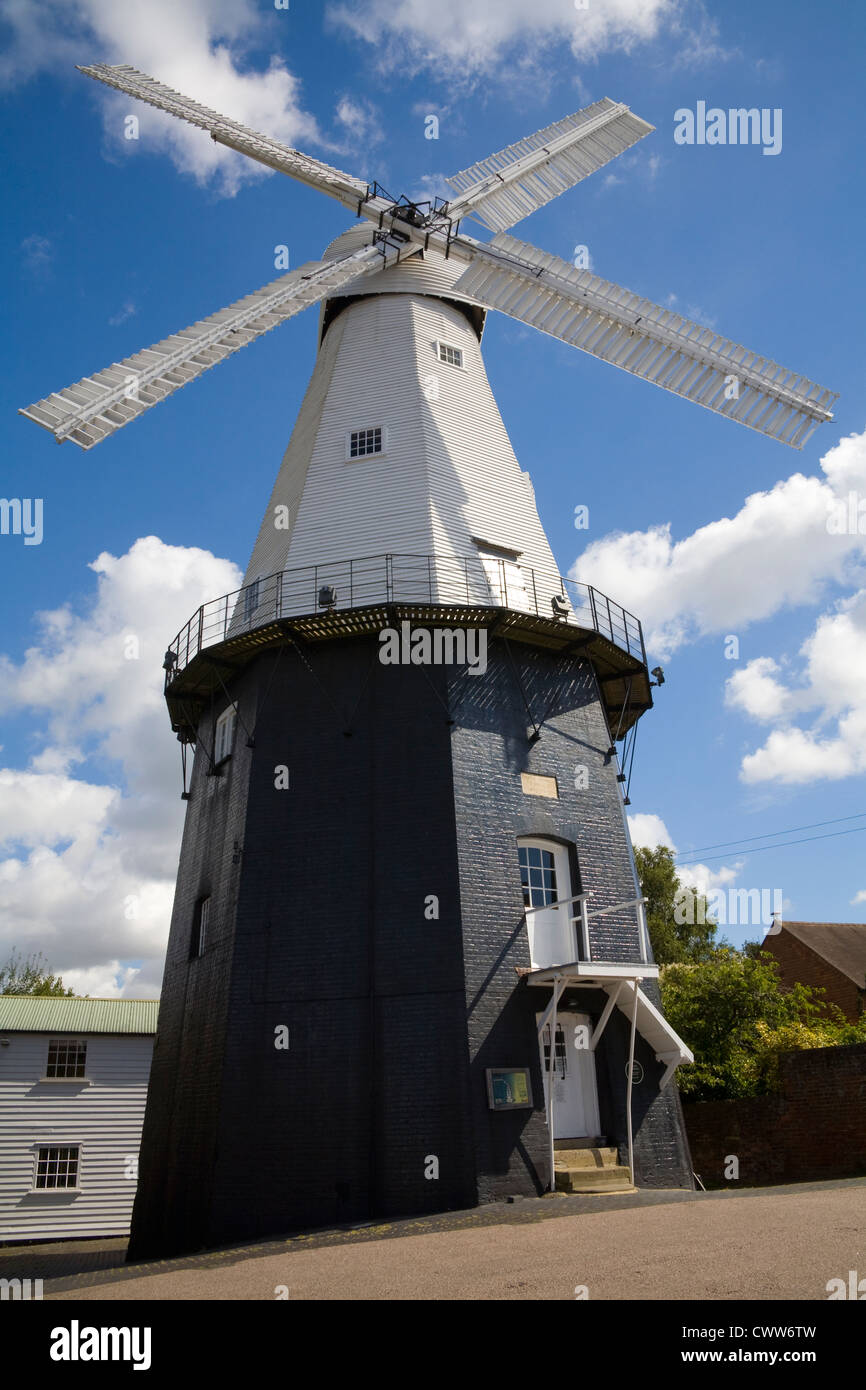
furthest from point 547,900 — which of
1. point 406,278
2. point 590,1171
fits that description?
point 406,278

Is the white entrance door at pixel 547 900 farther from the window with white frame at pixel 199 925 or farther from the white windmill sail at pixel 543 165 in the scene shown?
the white windmill sail at pixel 543 165

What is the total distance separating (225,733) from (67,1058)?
11.0 metres

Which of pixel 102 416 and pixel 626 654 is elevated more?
pixel 102 416

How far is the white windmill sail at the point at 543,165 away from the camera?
22.5 metres

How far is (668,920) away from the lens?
35.2 metres

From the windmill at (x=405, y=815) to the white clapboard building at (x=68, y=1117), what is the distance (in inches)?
299

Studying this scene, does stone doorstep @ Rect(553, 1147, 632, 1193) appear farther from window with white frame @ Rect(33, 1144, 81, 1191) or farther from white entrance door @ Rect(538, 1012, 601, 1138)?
window with white frame @ Rect(33, 1144, 81, 1191)

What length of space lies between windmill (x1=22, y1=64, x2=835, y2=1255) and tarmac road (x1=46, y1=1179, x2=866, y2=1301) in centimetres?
183

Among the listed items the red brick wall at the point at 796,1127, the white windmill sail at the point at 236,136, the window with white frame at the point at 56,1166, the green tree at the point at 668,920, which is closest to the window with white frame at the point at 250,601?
the white windmill sail at the point at 236,136

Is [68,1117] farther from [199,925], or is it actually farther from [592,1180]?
[592,1180]
